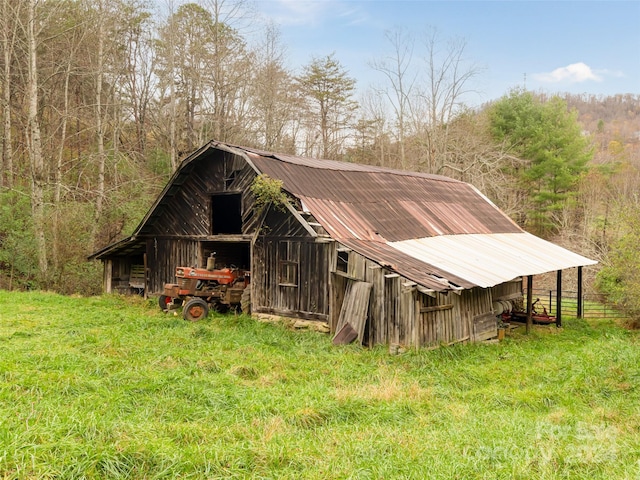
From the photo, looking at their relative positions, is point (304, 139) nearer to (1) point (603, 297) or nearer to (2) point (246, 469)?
(1) point (603, 297)

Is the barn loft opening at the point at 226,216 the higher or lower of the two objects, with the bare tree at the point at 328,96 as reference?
lower

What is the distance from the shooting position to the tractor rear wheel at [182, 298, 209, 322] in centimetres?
1438

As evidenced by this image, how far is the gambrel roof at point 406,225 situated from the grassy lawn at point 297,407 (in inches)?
82.7

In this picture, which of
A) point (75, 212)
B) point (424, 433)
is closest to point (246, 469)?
point (424, 433)

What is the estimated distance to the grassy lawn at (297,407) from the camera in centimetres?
491

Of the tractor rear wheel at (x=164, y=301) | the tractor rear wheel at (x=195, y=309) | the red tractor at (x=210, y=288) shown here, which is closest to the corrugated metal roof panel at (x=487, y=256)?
the red tractor at (x=210, y=288)

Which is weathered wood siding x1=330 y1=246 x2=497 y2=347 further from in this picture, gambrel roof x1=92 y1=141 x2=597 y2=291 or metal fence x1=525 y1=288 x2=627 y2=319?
metal fence x1=525 y1=288 x2=627 y2=319

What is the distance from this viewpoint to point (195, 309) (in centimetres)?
1455

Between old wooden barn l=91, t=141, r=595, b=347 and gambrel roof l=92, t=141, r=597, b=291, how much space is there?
6 centimetres

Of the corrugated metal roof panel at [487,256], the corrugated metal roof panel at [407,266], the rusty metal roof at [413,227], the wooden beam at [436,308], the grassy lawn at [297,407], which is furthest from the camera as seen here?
the corrugated metal roof panel at [487,256]

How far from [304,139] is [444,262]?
25.3m

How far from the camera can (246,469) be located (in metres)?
4.90

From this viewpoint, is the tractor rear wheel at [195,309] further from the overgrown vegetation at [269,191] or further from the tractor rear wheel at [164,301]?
the overgrown vegetation at [269,191]

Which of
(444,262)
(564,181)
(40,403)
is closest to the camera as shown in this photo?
(40,403)
